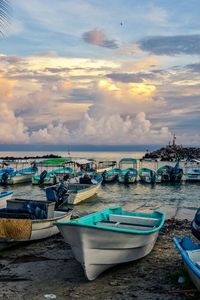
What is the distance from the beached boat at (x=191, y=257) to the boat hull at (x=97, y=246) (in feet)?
4.52

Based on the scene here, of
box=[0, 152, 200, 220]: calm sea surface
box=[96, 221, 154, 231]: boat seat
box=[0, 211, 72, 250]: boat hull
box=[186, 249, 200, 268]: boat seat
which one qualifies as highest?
box=[96, 221, 154, 231]: boat seat

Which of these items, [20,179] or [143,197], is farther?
[20,179]

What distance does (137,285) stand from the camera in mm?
10180

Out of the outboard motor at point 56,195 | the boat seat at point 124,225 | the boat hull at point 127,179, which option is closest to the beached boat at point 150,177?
the boat hull at point 127,179

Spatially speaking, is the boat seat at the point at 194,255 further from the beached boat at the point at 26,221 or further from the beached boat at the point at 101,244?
the beached boat at the point at 26,221

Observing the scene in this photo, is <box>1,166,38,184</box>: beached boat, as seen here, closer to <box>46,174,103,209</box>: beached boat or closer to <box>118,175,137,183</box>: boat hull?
<box>118,175,137,183</box>: boat hull

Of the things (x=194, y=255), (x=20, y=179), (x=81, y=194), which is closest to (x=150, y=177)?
(x=20, y=179)

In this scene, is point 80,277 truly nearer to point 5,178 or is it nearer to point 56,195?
point 56,195

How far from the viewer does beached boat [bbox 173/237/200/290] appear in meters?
8.48

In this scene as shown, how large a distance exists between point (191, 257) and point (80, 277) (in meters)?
3.14

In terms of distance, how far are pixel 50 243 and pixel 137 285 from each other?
5.06 metres

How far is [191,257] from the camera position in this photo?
9.76 meters

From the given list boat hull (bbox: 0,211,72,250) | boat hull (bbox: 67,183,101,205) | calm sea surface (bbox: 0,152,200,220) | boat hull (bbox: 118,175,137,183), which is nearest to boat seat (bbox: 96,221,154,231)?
boat hull (bbox: 0,211,72,250)

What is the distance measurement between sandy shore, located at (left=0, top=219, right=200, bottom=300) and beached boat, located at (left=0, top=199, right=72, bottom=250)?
550 mm
